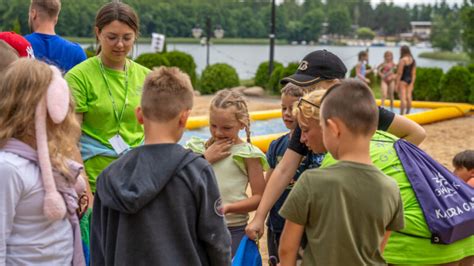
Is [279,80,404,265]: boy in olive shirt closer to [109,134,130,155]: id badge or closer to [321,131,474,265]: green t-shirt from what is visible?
[321,131,474,265]: green t-shirt

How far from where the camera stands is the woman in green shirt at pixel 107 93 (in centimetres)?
375

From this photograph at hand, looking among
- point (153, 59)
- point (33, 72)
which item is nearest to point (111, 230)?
point (33, 72)

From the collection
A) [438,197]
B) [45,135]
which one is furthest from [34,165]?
[438,197]

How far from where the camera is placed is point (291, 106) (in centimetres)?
367

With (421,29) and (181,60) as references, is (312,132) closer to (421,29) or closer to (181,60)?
(181,60)

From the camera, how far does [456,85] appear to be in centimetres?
1836

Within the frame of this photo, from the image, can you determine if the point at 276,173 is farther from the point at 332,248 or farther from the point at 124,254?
the point at 124,254

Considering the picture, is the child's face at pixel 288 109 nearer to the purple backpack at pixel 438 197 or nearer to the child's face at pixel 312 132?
the child's face at pixel 312 132

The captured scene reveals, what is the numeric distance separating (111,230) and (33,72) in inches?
24.7

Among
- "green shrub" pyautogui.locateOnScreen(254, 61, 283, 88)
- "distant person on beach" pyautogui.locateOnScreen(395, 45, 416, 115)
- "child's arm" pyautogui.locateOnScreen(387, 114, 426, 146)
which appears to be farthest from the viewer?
"green shrub" pyautogui.locateOnScreen(254, 61, 283, 88)

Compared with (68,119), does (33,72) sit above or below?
above

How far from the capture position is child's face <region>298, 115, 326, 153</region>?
300 centimetres

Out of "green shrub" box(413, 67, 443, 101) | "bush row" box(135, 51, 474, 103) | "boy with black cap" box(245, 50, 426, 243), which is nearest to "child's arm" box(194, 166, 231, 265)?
"boy with black cap" box(245, 50, 426, 243)

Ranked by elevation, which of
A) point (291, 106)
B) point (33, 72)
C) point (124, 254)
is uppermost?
point (33, 72)
